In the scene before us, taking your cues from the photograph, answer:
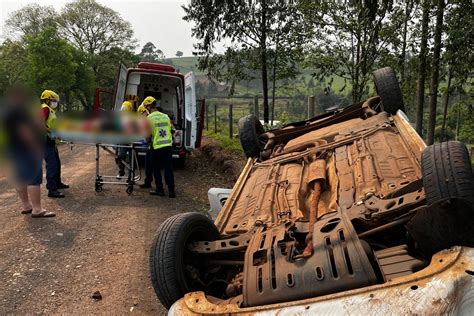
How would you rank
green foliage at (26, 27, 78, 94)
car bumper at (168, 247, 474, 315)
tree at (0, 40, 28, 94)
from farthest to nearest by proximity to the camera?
green foliage at (26, 27, 78, 94), tree at (0, 40, 28, 94), car bumper at (168, 247, 474, 315)

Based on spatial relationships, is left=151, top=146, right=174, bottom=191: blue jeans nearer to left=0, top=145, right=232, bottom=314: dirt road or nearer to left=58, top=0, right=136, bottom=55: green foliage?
left=0, top=145, right=232, bottom=314: dirt road

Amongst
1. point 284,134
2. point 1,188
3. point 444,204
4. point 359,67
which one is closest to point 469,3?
point 359,67

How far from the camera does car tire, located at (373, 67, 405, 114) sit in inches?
191

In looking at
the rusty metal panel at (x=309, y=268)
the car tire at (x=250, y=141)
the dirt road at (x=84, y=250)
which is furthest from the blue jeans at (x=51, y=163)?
the rusty metal panel at (x=309, y=268)

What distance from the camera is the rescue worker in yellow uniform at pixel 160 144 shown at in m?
6.84

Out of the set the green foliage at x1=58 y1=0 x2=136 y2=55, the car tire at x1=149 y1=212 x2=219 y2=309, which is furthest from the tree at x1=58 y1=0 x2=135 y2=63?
the car tire at x1=149 y1=212 x2=219 y2=309

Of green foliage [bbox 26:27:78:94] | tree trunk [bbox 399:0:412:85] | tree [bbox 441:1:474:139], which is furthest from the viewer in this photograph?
tree trunk [bbox 399:0:412:85]

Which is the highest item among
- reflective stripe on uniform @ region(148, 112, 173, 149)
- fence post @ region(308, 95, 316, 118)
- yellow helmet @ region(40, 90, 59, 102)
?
yellow helmet @ region(40, 90, 59, 102)

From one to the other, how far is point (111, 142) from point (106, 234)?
2063mm

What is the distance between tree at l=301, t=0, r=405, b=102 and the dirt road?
13.6ft

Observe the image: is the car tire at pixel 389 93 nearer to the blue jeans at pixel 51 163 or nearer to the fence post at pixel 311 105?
the fence post at pixel 311 105

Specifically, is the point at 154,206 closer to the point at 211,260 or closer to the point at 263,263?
the point at 211,260

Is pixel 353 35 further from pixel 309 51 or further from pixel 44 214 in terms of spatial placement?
pixel 44 214

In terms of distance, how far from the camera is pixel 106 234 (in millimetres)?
5027
